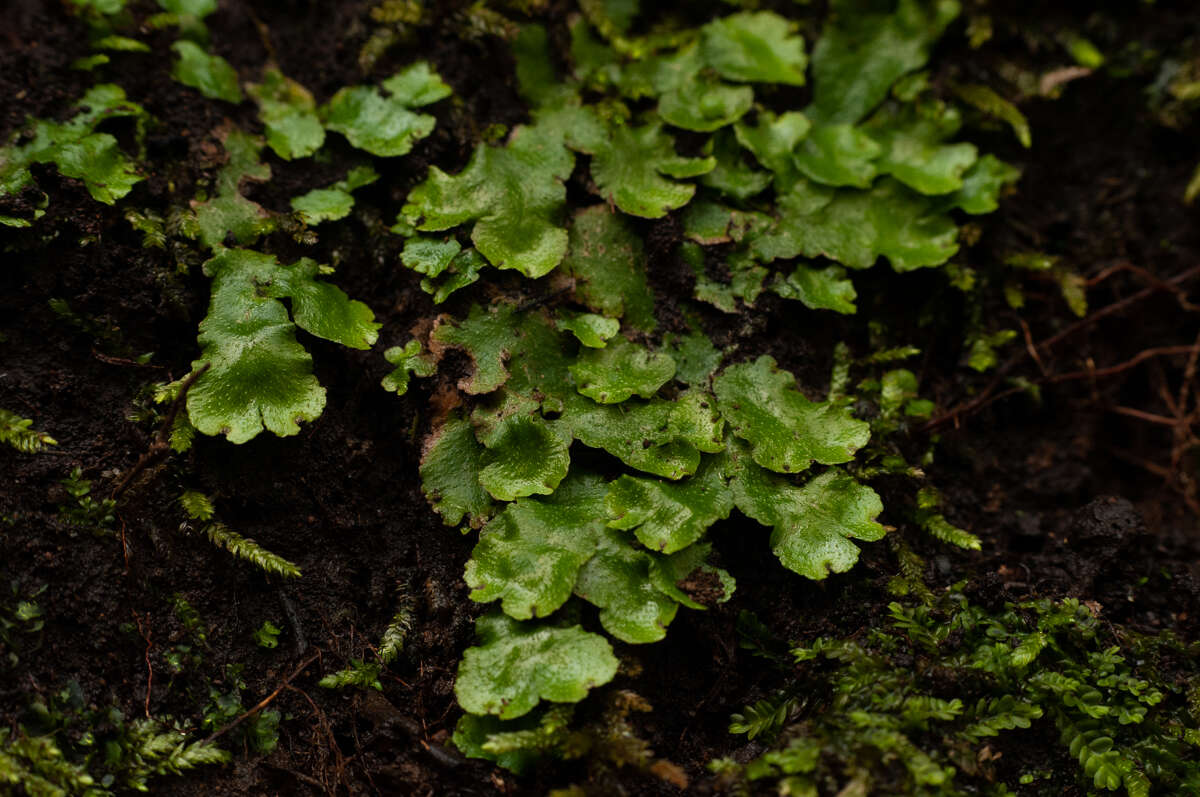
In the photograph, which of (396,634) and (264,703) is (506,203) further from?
(264,703)

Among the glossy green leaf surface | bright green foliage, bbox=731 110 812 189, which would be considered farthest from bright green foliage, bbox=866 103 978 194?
the glossy green leaf surface

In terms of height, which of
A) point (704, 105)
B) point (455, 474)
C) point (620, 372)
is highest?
point (704, 105)

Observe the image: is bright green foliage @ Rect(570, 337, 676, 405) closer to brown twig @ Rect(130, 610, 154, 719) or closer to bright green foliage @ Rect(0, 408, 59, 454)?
brown twig @ Rect(130, 610, 154, 719)

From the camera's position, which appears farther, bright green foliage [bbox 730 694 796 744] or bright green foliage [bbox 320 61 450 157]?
bright green foliage [bbox 320 61 450 157]

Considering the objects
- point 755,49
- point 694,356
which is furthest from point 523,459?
point 755,49

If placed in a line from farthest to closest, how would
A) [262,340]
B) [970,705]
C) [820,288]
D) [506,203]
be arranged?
[820,288], [506,203], [262,340], [970,705]

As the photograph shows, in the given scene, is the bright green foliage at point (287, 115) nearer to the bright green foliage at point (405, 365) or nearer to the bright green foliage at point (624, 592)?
the bright green foliage at point (405, 365)
